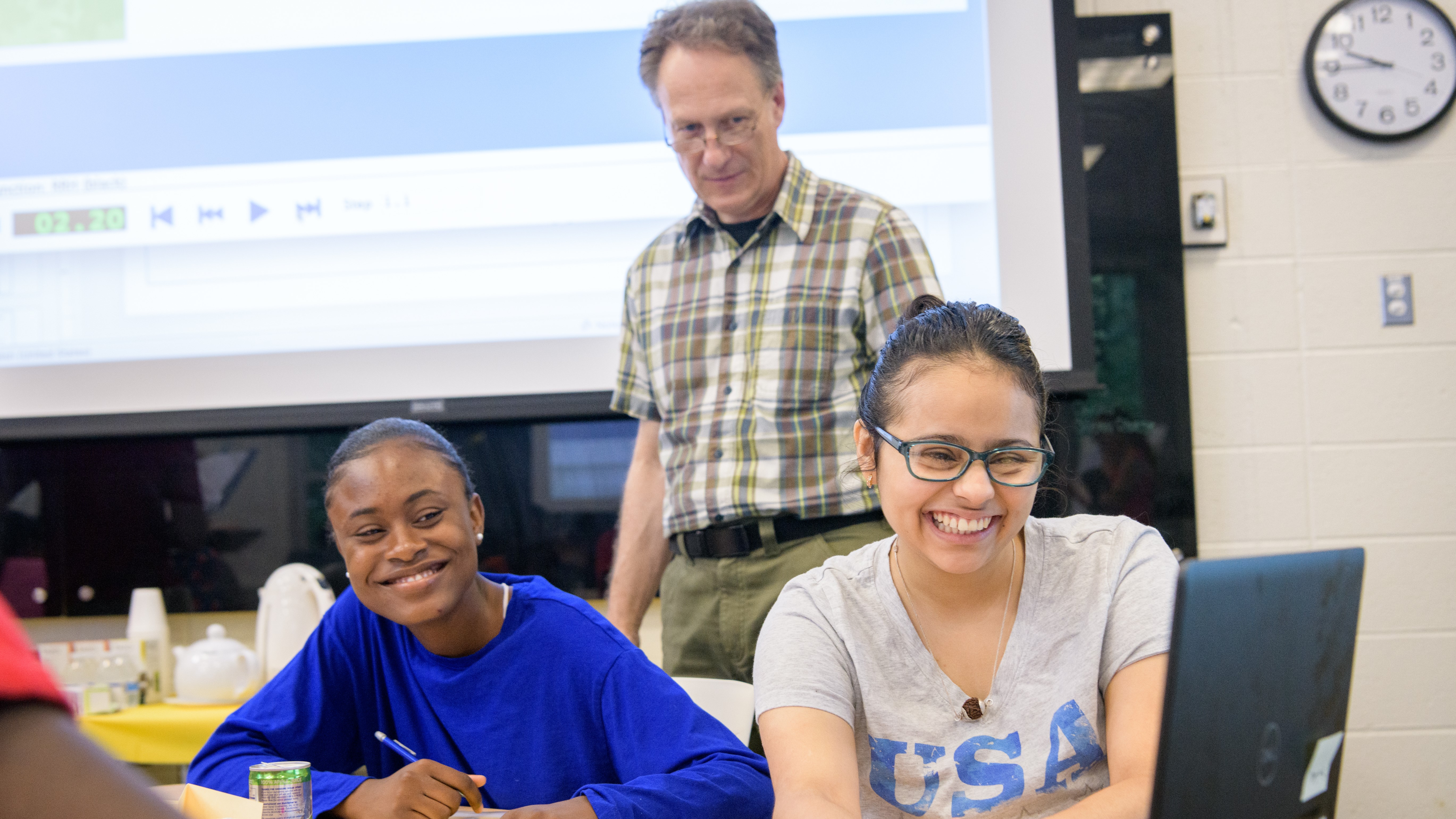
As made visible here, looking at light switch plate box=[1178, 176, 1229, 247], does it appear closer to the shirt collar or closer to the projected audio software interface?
the projected audio software interface

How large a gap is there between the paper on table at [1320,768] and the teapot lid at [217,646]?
6.59 ft

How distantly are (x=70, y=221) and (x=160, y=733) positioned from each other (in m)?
1.16

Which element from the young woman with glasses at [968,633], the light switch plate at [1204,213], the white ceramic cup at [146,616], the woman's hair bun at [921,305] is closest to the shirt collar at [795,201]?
the woman's hair bun at [921,305]

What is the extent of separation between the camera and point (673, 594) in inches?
76.7

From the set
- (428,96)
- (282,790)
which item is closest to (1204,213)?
(428,96)

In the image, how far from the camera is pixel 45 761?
30cm

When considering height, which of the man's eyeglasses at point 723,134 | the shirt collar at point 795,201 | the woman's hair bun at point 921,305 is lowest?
the woman's hair bun at point 921,305

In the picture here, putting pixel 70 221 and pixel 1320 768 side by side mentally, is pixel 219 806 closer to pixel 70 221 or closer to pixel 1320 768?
pixel 1320 768

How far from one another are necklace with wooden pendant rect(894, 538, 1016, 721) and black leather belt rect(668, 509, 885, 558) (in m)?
0.63

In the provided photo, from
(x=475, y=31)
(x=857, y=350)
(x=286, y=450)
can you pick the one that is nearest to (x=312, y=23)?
(x=475, y=31)

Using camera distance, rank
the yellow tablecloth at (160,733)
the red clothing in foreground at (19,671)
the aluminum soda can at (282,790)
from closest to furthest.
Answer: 1. the red clothing in foreground at (19,671)
2. the aluminum soda can at (282,790)
3. the yellow tablecloth at (160,733)

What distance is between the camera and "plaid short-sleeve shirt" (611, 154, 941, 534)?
1.83m

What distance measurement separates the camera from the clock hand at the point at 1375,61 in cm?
240

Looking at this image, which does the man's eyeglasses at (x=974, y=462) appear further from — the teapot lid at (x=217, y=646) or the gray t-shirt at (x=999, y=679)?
the teapot lid at (x=217, y=646)
